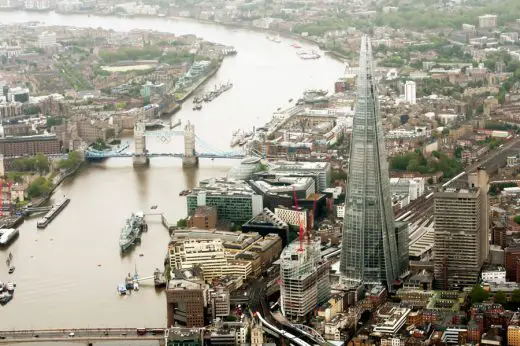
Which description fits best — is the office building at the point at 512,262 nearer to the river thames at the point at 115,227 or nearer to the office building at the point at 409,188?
the office building at the point at 409,188

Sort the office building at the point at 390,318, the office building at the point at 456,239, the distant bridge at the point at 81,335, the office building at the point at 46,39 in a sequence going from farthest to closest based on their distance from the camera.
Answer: the office building at the point at 46,39
the office building at the point at 456,239
the distant bridge at the point at 81,335
the office building at the point at 390,318

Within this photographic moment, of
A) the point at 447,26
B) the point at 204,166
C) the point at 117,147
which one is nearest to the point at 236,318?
the point at 204,166

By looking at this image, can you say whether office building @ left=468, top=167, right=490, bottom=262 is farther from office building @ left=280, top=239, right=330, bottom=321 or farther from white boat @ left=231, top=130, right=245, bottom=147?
white boat @ left=231, top=130, right=245, bottom=147

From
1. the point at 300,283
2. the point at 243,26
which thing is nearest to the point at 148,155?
Result: the point at 300,283

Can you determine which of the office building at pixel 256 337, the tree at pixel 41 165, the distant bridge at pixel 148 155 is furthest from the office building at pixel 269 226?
the tree at pixel 41 165

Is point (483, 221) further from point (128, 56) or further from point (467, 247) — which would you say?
point (128, 56)

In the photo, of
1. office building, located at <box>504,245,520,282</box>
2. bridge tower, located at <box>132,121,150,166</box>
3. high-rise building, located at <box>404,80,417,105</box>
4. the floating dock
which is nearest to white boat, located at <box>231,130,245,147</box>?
bridge tower, located at <box>132,121,150,166</box>

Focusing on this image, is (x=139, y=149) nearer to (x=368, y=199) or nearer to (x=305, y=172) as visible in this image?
(x=305, y=172)
